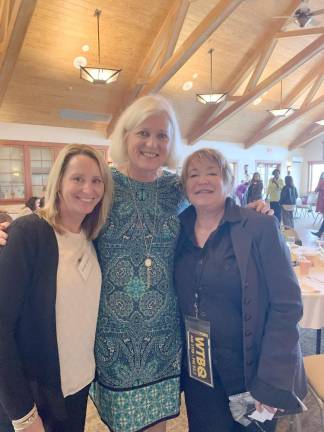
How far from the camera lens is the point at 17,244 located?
100cm

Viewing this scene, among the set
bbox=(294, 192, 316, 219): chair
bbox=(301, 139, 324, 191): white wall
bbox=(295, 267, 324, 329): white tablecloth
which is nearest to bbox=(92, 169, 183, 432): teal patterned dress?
bbox=(295, 267, 324, 329): white tablecloth

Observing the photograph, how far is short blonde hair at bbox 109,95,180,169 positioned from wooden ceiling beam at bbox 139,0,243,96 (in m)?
4.49

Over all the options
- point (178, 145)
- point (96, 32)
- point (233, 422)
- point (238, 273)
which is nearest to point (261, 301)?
point (238, 273)

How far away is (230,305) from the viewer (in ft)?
3.89

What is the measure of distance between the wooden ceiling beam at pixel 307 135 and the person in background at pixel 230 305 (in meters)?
13.2

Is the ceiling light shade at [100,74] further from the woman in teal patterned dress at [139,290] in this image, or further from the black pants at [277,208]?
the black pants at [277,208]

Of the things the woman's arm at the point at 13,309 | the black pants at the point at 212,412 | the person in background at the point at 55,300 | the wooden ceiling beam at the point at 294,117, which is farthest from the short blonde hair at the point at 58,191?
the wooden ceiling beam at the point at 294,117

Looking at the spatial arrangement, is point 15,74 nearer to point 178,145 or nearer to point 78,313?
point 178,145

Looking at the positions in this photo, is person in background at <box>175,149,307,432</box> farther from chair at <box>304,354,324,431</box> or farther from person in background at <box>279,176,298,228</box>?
person in background at <box>279,176,298,228</box>

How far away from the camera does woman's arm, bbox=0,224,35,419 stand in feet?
3.22

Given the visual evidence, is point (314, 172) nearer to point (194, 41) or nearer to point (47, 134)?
point (194, 41)

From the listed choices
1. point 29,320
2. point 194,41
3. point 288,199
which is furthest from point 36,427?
point 288,199

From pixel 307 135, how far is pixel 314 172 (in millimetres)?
2313

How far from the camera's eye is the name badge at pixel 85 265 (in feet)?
3.70
